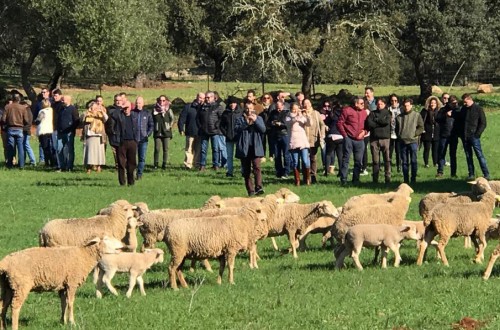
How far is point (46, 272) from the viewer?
33.2 feet

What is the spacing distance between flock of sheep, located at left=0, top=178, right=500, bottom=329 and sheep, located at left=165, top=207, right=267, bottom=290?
1 cm

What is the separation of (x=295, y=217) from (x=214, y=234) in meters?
3.20

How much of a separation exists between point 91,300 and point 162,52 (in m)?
49.5

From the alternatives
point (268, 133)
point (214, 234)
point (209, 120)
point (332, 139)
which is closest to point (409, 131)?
point (332, 139)

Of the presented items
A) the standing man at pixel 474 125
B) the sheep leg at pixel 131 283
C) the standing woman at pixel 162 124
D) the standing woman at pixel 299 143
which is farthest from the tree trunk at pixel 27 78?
the sheep leg at pixel 131 283

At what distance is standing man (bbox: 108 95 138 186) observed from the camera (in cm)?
2247

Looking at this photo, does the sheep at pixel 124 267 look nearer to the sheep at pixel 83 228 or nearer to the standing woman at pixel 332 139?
the sheep at pixel 83 228

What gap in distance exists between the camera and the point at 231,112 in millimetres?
24969

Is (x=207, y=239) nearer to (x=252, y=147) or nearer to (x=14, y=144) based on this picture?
(x=252, y=147)

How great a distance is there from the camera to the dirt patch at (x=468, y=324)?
31.0 feet

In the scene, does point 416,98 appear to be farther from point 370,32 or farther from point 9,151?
point 9,151

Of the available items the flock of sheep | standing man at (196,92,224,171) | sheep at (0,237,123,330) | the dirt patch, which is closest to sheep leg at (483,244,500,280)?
the flock of sheep

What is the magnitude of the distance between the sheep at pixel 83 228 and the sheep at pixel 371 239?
3354 mm

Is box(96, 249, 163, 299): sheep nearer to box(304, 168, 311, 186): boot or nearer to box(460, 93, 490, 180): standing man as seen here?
box(304, 168, 311, 186): boot
